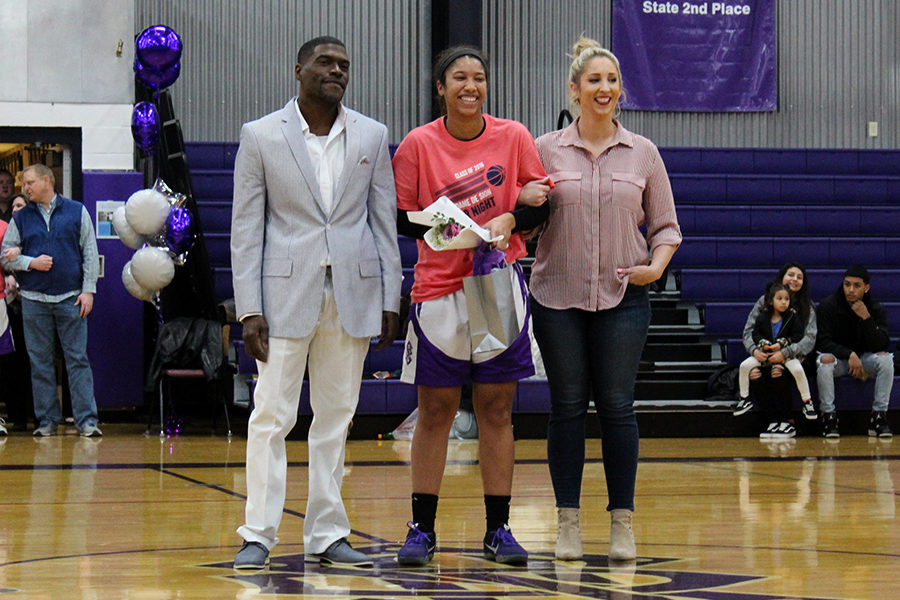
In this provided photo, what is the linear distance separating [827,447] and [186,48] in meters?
5.89

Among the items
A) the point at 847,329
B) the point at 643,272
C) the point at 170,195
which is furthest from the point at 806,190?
the point at 643,272

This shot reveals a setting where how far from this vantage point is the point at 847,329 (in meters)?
8.11

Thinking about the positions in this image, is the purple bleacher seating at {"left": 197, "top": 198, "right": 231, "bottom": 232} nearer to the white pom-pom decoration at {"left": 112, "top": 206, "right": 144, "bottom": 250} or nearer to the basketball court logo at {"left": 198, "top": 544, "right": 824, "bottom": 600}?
the white pom-pom decoration at {"left": 112, "top": 206, "right": 144, "bottom": 250}

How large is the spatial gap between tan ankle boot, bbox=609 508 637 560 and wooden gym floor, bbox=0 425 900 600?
0.19 feet

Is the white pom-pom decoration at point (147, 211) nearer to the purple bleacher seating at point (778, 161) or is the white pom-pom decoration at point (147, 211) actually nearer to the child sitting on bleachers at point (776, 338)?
the child sitting on bleachers at point (776, 338)

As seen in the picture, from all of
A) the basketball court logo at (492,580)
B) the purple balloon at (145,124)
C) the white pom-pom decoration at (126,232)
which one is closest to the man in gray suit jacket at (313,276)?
the basketball court logo at (492,580)

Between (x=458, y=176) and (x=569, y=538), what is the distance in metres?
1.00

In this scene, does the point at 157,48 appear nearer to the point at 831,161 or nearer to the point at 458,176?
the point at 458,176

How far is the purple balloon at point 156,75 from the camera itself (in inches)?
314

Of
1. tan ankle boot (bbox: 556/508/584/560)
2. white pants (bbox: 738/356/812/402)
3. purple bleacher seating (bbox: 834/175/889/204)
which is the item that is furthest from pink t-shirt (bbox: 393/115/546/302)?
purple bleacher seating (bbox: 834/175/889/204)

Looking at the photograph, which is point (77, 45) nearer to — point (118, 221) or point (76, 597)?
point (118, 221)

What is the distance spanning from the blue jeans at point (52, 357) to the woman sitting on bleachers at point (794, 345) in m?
3.93

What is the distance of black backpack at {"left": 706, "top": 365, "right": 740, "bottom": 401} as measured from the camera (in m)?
8.22

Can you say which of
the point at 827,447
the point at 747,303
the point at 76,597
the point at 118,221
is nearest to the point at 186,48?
the point at 118,221
